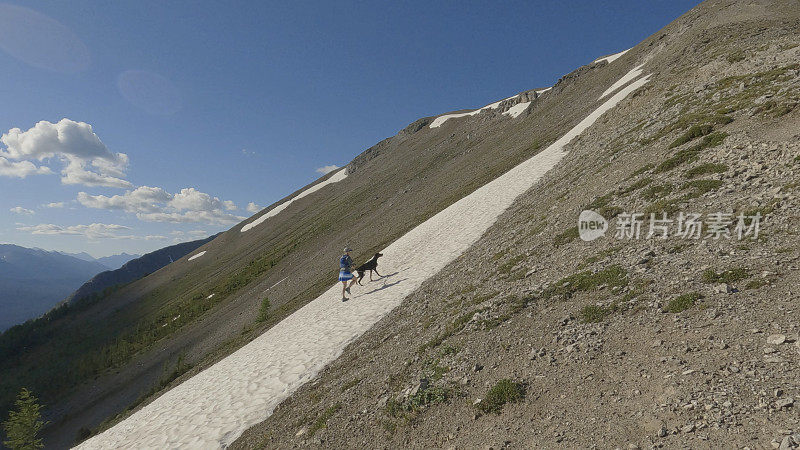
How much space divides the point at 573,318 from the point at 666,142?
12937 mm

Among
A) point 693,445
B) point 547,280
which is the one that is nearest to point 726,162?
point 547,280

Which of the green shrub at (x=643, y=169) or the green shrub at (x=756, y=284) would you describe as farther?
the green shrub at (x=643, y=169)

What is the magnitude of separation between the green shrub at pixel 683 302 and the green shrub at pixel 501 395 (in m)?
3.92

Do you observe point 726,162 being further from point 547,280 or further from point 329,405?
point 329,405

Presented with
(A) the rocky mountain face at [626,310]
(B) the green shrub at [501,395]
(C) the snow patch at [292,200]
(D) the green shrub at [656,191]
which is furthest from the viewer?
(C) the snow patch at [292,200]

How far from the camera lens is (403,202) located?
55031 mm

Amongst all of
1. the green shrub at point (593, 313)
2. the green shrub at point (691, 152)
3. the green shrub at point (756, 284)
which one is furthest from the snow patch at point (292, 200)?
the green shrub at point (756, 284)

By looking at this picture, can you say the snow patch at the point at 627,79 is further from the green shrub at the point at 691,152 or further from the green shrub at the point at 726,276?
the green shrub at the point at 726,276

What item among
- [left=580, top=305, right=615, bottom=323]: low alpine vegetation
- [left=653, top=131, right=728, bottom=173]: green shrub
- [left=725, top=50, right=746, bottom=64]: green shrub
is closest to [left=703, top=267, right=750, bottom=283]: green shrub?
[left=580, top=305, right=615, bottom=323]: low alpine vegetation

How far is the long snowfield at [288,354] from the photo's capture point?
1352 centimetres

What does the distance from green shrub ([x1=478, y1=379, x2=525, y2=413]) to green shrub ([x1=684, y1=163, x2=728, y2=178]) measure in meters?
10.8

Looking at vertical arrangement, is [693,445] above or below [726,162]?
below

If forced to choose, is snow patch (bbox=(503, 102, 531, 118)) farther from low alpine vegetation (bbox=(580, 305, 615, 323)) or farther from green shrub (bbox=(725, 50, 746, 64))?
low alpine vegetation (bbox=(580, 305, 615, 323))

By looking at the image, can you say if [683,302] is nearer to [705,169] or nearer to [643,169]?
[705,169]
